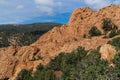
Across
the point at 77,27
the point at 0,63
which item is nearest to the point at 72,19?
the point at 77,27

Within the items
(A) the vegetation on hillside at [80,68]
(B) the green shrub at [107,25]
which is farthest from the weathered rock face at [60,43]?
(A) the vegetation on hillside at [80,68]

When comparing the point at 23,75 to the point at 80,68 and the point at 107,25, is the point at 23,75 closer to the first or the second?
the point at 80,68

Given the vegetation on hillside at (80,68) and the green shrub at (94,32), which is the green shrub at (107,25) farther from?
the vegetation on hillside at (80,68)

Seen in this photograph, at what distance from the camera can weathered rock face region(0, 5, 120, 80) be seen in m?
119

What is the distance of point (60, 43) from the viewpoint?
12862 cm

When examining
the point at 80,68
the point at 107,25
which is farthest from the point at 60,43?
the point at 80,68

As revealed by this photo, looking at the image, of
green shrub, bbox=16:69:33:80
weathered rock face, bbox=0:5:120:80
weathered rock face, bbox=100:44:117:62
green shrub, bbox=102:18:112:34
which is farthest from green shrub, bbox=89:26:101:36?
weathered rock face, bbox=100:44:117:62

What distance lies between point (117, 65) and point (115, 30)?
158 ft

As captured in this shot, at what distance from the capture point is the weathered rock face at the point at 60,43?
119 metres

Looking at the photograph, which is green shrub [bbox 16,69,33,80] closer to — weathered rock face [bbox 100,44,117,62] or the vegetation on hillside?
the vegetation on hillside

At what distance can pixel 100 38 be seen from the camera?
390 feet

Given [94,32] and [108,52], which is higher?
[94,32]

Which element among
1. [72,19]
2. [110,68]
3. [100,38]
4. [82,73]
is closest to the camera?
[110,68]

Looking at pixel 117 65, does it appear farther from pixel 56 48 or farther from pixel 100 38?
pixel 56 48
